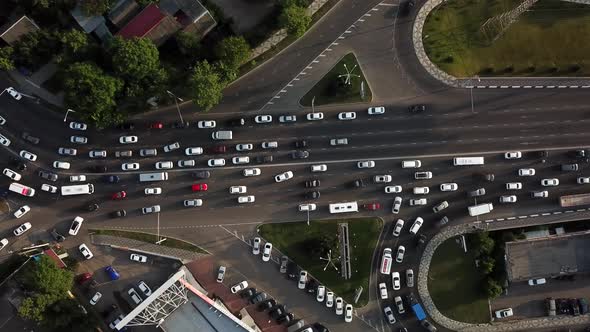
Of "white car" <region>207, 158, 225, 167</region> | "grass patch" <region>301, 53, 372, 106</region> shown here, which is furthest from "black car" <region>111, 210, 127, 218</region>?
"grass patch" <region>301, 53, 372, 106</region>

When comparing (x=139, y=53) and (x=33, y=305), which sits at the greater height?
(x=139, y=53)

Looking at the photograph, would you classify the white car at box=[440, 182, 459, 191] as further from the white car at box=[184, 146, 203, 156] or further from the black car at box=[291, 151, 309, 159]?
the white car at box=[184, 146, 203, 156]

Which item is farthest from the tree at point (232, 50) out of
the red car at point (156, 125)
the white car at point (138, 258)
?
the white car at point (138, 258)

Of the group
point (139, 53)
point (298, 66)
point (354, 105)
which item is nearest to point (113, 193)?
point (139, 53)

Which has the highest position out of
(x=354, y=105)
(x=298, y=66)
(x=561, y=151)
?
(x=298, y=66)

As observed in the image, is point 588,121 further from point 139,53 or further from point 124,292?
point 124,292

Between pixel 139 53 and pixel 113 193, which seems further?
pixel 113 193
